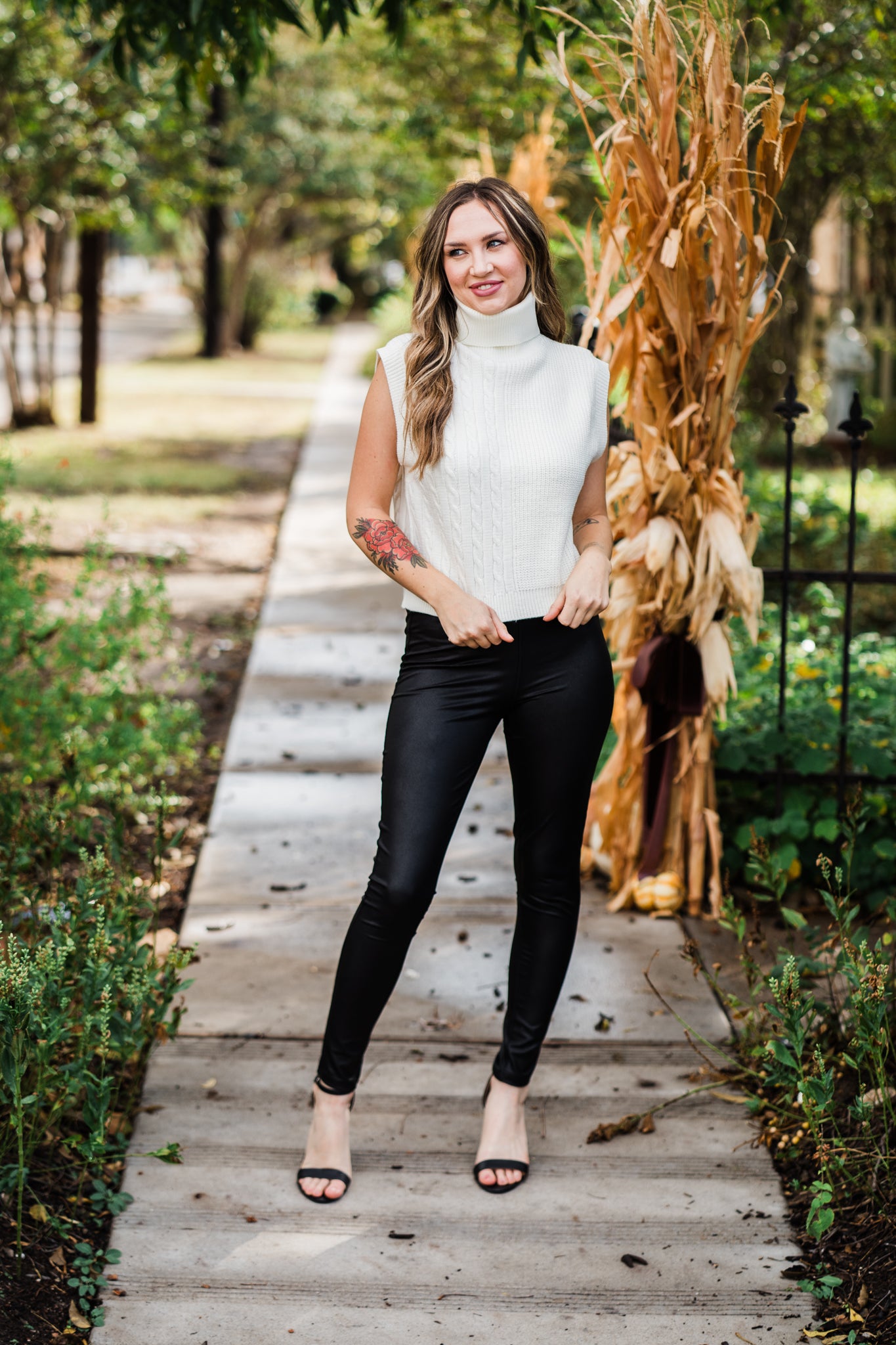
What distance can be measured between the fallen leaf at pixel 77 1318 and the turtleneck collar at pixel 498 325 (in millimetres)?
1880

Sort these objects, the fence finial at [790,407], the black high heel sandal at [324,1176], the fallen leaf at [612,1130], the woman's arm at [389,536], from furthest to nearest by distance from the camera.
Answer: the fence finial at [790,407], the fallen leaf at [612,1130], the black high heel sandal at [324,1176], the woman's arm at [389,536]

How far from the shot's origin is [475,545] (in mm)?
2555

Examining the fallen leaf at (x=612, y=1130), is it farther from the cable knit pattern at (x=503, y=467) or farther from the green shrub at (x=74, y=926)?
the cable knit pattern at (x=503, y=467)

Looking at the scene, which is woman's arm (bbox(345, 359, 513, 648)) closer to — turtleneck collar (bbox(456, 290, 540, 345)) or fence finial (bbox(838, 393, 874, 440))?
turtleneck collar (bbox(456, 290, 540, 345))

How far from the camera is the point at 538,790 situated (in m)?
2.66

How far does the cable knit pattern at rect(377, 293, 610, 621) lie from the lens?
2525mm

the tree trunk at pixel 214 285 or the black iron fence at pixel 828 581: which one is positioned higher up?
the tree trunk at pixel 214 285

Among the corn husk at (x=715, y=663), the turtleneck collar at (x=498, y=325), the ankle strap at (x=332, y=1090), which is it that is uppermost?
the turtleneck collar at (x=498, y=325)

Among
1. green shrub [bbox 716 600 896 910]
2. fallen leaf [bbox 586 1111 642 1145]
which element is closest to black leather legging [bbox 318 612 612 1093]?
fallen leaf [bbox 586 1111 642 1145]

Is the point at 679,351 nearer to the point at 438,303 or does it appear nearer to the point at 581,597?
the point at 438,303

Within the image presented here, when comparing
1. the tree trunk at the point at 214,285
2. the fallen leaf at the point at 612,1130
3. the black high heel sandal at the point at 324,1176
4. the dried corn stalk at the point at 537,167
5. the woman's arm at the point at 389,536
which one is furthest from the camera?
the tree trunk at the point at 214,285

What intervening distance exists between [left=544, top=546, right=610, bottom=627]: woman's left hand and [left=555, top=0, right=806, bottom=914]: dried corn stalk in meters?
1.11

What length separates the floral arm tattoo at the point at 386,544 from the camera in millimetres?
2537

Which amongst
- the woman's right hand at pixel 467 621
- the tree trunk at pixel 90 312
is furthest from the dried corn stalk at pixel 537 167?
the tree trunk at pixel 90 312
